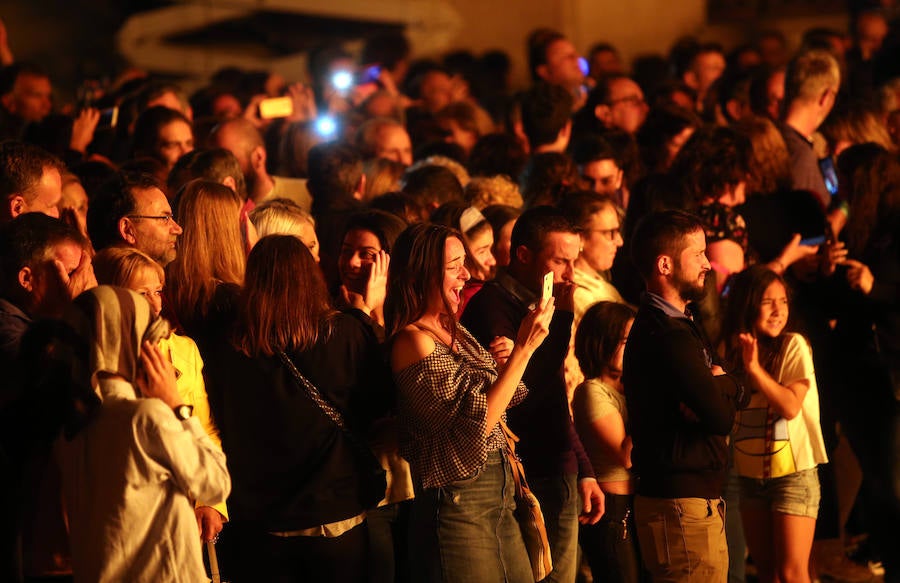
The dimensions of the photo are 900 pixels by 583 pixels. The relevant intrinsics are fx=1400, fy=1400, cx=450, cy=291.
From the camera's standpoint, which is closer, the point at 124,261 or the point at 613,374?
the point at 124,261

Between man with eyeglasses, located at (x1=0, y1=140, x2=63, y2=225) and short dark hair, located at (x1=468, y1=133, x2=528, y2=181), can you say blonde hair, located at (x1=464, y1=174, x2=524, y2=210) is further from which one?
man with eyeglasses, located at (x1=0, y1=140, x2=63, y2=225)

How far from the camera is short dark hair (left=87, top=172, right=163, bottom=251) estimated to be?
5.14m

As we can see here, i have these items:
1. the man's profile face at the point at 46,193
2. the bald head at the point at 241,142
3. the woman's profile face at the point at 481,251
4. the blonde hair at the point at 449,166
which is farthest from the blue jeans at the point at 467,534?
the bald head at the point at 241,142

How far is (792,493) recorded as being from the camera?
5715 mm

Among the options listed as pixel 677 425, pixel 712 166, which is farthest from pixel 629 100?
pixel 677 425

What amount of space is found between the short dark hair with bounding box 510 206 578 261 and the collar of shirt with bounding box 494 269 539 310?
99 mm

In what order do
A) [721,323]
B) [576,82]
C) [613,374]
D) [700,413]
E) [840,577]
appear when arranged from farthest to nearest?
1. [576,82]
2. [840,577]
3. [721,323]
4. [613,374]
5. [700,413]

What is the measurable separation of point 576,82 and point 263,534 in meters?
6.21

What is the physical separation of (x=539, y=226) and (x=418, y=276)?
81 centimetres

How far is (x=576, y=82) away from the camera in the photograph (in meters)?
10.1

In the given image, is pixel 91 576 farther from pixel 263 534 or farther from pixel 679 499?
pixel 679 499

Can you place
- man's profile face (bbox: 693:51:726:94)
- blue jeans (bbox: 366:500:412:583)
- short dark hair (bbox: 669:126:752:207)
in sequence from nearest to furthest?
blue jeans (bbox: 366:500:412:583)
short dark hair (bbox: 669:126:752:207)
man's profile face (bbox: 693:51:726:94)

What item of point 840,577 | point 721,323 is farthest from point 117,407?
point 840,577

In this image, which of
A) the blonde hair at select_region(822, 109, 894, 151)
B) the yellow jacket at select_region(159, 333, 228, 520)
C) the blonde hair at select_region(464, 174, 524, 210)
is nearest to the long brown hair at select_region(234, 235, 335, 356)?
the yellow jacket at select_region(159, 333, 228, 520)
